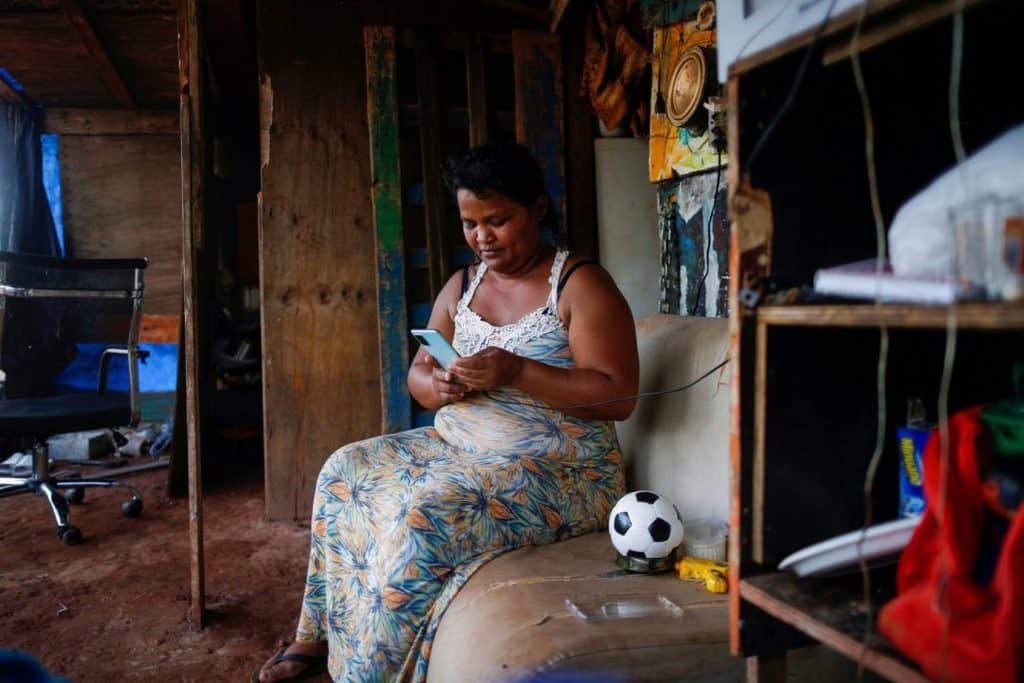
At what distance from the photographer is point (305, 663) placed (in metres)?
2.08

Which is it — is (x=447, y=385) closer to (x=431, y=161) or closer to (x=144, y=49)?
(x=431, y=161)

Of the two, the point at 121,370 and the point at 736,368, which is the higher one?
the point at 736,368

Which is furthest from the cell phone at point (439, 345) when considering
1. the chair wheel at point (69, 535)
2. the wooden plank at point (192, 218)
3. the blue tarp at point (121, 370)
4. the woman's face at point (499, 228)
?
the blue tarp at point (121, 370)

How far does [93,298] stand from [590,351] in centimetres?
308

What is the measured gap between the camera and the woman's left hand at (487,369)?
1832 mm

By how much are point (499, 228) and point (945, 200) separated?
138 cm

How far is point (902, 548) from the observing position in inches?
38.7

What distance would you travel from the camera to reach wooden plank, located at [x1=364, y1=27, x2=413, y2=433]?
3.40 metres

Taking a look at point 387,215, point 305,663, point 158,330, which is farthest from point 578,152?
point 158,330

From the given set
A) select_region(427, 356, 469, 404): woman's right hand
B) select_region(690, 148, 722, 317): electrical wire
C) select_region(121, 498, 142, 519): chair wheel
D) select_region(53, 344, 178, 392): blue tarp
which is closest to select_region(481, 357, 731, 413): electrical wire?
select_region(427, 356, 469, 404): woman's right hand

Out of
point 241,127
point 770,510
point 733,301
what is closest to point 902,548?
point 770,510

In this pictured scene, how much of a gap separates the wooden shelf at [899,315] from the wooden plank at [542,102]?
254 cm

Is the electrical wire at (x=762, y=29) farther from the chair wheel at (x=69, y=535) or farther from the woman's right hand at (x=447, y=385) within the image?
the chair wheel at (x=69, y=535)

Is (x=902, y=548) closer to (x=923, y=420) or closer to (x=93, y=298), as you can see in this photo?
(x=923, y=420)
